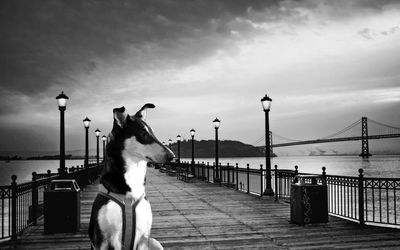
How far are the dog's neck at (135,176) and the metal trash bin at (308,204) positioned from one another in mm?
6558

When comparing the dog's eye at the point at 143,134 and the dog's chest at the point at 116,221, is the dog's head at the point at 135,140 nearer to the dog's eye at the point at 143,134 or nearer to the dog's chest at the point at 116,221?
the dog's eye at the point at 143,134

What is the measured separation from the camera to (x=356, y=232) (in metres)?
8.11

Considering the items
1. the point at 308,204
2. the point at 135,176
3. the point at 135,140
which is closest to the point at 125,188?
the point at 135,176

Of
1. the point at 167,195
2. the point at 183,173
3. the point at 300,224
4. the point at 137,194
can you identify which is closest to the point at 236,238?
the point at 300,224

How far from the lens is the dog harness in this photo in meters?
3.03

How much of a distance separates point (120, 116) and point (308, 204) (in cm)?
699

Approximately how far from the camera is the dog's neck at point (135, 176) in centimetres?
309

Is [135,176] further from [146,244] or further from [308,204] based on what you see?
[308,204]

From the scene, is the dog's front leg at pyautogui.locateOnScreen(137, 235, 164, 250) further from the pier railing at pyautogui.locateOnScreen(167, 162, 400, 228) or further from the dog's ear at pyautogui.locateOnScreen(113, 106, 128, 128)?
the pier railing at pyautogui.locateOnScreen(167, 162, 400, 228)

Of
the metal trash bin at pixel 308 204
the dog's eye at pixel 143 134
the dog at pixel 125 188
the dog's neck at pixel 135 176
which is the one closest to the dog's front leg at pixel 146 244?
the dog at pixel 125 188

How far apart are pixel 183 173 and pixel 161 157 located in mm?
22524

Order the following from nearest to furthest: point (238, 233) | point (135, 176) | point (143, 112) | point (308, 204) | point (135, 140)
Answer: point (135, 140) → point (135, 176) → point (143, 112) → point (238, 233) → point (308, 204)

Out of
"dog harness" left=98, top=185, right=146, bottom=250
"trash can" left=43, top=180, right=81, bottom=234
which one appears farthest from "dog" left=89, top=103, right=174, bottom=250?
"trash can" left=43, top=180, right=81, bottom=234

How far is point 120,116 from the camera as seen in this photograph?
305 cm
